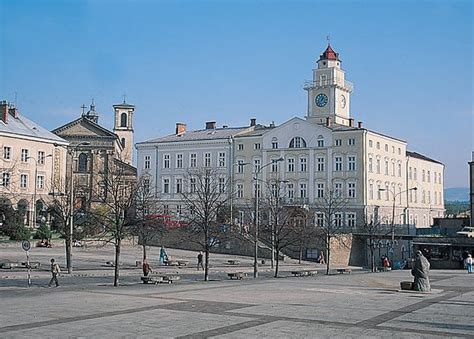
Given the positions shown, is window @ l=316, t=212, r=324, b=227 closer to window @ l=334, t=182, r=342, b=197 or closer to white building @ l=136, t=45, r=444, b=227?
white building @ l=136, t=45, r=444, b=227

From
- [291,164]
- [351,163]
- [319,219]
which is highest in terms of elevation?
[291,164]

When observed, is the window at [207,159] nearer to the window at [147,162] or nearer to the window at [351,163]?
the window at [147,162]

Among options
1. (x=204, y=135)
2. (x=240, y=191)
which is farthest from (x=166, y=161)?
(x=240, y=191)

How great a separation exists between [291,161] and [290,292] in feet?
167

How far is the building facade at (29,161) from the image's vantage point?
73.2 m

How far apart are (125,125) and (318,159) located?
2326 inches

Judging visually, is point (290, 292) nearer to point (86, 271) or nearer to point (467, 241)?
point (86, 271)

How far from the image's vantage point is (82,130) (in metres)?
97.8

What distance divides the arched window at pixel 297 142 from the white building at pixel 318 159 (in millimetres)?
120

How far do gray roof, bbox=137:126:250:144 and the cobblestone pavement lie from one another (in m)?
53.3

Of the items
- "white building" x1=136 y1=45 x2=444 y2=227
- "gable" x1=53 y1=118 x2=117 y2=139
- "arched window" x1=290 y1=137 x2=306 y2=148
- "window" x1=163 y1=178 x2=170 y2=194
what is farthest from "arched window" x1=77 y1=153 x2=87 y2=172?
"arched window" x1=290 y1=137 x2=306 y2=148

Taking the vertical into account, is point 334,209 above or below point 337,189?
below

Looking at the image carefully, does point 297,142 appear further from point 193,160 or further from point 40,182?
point 40,182

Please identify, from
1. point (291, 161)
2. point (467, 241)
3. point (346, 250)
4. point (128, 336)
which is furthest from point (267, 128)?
point (128, 336)
